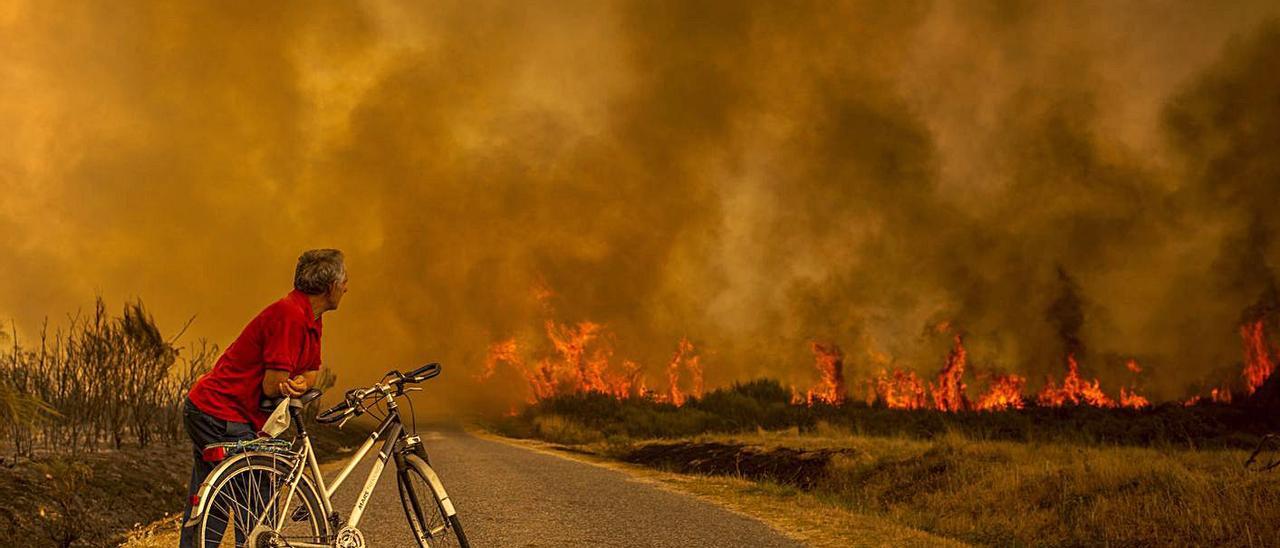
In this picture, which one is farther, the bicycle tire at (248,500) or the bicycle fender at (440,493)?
the bicycle fender at (440,493)

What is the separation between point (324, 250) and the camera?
564cm

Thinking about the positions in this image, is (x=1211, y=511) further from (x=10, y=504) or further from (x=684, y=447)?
(x=684, y=447)

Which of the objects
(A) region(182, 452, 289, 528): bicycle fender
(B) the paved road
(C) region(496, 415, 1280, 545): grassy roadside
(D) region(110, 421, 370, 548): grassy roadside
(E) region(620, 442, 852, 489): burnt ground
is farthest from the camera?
(E) region(620, 442, 852, 489): burnt ground

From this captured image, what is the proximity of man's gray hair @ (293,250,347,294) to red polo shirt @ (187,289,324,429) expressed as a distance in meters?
0.07

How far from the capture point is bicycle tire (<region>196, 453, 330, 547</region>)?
510 cm

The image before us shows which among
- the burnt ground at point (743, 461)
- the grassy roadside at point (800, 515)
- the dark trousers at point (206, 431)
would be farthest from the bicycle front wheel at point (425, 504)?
the burnt ground at point (743, 461)

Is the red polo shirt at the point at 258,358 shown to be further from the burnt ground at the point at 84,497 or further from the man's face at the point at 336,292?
the burnt ground at the point at 84,497

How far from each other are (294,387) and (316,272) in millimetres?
686

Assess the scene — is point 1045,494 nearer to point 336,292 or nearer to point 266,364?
point 336,292

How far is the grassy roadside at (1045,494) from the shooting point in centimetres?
1273

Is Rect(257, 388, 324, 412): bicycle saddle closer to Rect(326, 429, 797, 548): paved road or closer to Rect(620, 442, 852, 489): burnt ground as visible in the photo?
Rect(326, 429, 797, 548): paved road

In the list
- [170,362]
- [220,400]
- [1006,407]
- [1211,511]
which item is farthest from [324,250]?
[1006,407]

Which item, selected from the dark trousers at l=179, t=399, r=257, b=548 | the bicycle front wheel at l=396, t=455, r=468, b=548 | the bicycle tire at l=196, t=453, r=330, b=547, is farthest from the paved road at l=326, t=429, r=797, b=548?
the dark trousers at l=179, t=399, r=257, b=548

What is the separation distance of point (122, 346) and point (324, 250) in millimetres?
13130
